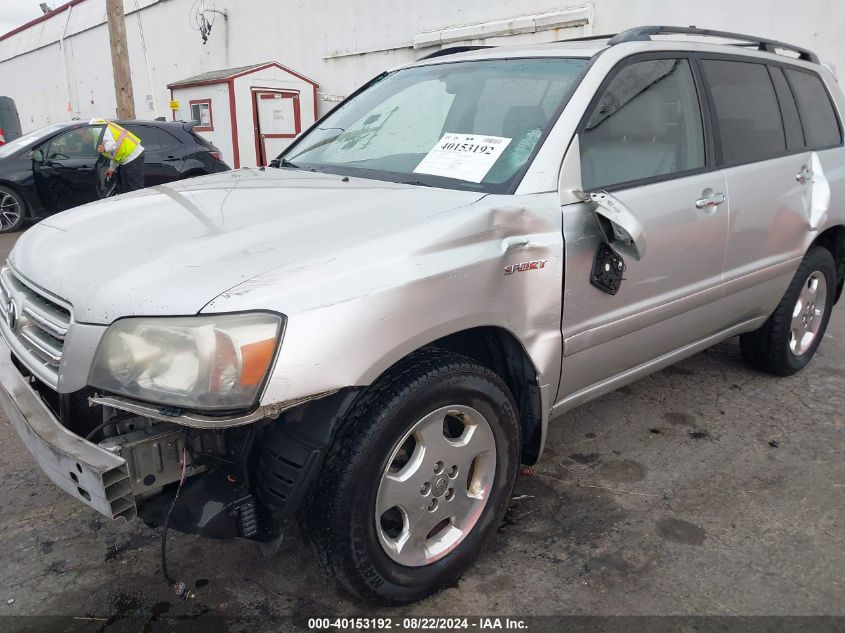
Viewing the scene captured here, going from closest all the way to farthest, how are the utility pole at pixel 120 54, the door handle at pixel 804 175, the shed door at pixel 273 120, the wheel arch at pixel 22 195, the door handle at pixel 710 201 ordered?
the door handle at pixel 710 201 < the door handle at pixel 804 175 < the wheel arch at pixel 22 195 < the utility pole at pixel 120 54 < the shed door at pixel 273 120

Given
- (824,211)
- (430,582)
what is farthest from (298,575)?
(824,211)

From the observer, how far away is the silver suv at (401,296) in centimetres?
176

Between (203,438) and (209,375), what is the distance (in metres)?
0.32

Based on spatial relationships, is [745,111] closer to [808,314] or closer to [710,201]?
[710,201]

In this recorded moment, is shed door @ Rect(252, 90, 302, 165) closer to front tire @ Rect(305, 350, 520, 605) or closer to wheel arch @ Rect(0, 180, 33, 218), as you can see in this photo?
wheel arch @ Rect(0, 180, 33, 218)

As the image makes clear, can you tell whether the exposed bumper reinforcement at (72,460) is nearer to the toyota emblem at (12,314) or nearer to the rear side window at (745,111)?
the toyota emblem at (12,314)

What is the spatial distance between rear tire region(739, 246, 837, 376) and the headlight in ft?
10.2

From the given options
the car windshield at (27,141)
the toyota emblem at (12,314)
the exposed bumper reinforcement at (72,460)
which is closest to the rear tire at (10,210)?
the car windshield at (27,141)

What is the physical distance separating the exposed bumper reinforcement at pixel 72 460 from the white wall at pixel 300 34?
25.9ft

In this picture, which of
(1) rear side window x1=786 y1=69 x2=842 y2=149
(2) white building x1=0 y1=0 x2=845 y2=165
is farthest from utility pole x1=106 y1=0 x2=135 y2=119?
(1) rear side window x1=786 y1=69 x2=842 y2=149

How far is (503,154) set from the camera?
246cm

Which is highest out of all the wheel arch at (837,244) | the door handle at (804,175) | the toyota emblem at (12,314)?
the door handle at (804,175)

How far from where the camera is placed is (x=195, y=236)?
6.81 ft

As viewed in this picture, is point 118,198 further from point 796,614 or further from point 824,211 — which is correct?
point 824,211
